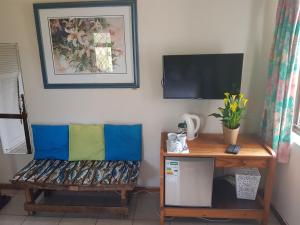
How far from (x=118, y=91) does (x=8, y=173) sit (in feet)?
5.50

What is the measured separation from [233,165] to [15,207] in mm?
2230

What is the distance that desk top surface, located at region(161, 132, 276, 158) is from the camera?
185 cm

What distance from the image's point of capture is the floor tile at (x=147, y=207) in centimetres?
222

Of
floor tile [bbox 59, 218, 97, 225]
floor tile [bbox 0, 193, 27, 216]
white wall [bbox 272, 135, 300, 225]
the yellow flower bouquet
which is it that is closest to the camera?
white wall [bbox 272, 135, 300, 225]

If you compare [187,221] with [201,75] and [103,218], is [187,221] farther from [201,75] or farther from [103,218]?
[201,75]

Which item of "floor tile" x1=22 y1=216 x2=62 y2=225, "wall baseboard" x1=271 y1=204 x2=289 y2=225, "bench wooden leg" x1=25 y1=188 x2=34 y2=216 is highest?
"bench wooden leg" x1=25 y1=188 x2=34 y2=216

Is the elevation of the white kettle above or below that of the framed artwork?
below

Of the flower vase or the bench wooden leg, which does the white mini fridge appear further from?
the bench wooden leg

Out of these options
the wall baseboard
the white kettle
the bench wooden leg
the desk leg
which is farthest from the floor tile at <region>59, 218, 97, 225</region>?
the wall baseboard

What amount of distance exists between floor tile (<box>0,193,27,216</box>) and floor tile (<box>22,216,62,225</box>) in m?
0.12

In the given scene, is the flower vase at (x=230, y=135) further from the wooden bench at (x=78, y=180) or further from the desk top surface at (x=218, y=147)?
the wooden bench at (x=78, y=180)

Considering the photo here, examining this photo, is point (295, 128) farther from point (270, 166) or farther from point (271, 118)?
point (270, 166)

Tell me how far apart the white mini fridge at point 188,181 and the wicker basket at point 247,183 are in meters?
0.32

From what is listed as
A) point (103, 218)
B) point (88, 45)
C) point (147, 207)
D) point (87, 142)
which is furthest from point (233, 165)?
point (88, 45)
